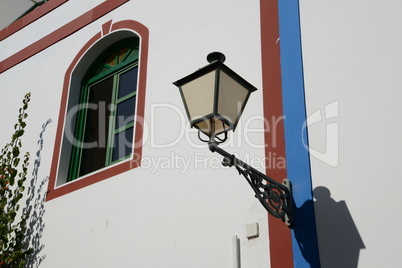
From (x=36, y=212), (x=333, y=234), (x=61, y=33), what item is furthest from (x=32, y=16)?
(x=333, y=234)

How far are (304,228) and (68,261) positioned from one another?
209 cm

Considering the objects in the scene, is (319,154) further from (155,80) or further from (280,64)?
(155,80)

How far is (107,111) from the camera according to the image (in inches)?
232

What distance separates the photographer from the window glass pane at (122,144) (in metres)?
5.25

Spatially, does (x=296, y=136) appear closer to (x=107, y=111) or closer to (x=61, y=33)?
(x=107, y=111)

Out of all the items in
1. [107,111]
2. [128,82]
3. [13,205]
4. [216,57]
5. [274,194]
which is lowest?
[274,194]

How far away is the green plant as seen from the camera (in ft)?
17.0

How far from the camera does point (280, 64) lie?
4.32 metres

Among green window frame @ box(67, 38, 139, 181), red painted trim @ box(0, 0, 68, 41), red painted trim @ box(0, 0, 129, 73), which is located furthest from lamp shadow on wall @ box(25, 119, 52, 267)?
red painted trim @ box(0, 0, 68, 41)

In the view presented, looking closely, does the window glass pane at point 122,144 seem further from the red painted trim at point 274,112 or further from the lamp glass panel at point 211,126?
the lamp glass panel at point 211,126

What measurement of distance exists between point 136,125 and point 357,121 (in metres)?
2.00

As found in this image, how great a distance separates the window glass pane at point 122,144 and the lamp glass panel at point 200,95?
1.84 metres

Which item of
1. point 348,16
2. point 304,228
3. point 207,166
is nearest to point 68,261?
point 207,166

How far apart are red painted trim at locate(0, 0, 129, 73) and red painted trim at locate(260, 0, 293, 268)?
1940 millimetres
